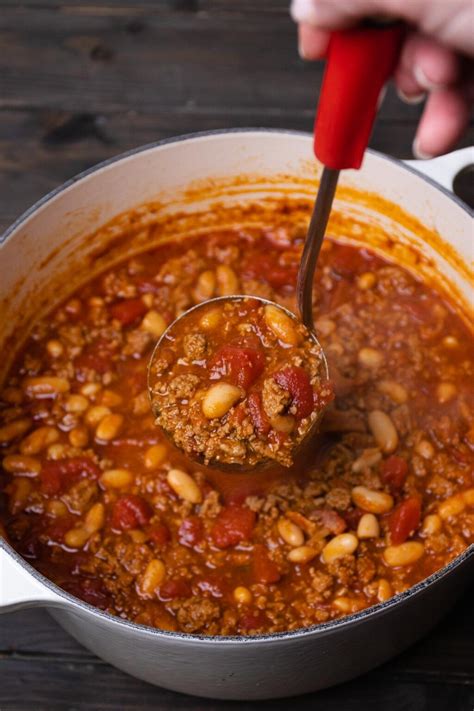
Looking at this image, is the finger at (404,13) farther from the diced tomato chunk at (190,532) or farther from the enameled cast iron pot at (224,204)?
the diced tomato chunk at (190,532)

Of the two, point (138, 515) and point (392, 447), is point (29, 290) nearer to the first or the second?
point (138, 515)

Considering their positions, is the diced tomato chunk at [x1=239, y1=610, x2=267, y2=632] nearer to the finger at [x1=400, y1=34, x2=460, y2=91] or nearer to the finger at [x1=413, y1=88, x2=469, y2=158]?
the finger at [x1=413, y1=88, x2=469, y2=158]

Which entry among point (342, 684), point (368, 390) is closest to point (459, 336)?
point (368, 390)

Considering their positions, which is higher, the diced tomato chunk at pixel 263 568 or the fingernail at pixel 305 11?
the fingernail at pixel 305 11

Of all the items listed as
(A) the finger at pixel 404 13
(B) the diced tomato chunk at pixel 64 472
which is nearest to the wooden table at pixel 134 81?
(B) the diced tomato chunk at pixel 64 472

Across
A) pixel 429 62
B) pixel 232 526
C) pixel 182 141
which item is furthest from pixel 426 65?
pixel 232 526

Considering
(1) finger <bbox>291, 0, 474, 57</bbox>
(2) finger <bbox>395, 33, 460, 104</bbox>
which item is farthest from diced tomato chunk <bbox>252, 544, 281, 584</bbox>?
(1) finger <bbox>291, 0, 474, 57</bbox>
